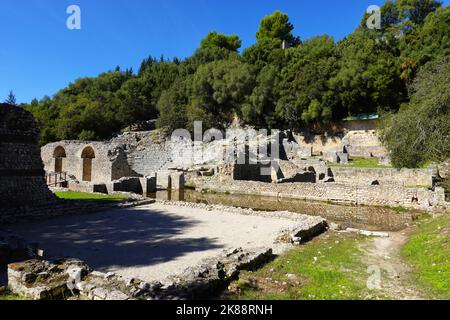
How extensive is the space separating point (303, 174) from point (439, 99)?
1159 centimetres

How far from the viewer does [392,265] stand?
24.5ft

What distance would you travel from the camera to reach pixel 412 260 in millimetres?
7809

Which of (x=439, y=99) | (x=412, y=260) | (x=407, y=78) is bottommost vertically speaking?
(x=412, y=260)

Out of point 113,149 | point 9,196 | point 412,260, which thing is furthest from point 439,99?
point 113,149

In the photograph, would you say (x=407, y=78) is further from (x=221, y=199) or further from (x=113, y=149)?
(x=113, y=149)

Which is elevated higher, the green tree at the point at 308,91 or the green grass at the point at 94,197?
the green tree at the point at 308,91

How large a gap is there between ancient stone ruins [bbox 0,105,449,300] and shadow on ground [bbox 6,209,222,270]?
0.03m

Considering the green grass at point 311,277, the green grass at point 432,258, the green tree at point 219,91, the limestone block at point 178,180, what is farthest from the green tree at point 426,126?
the green tree at point 219,91

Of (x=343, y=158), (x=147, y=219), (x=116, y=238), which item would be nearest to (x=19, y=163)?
(x=147, y=219)

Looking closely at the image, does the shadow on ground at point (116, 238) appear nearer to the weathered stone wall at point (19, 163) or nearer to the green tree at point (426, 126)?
the weathered stone wall at point (19, 163)

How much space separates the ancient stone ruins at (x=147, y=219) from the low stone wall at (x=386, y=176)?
6 cm

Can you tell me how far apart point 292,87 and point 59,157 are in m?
28.5

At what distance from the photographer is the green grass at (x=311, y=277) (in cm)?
551

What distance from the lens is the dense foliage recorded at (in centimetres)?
3959
